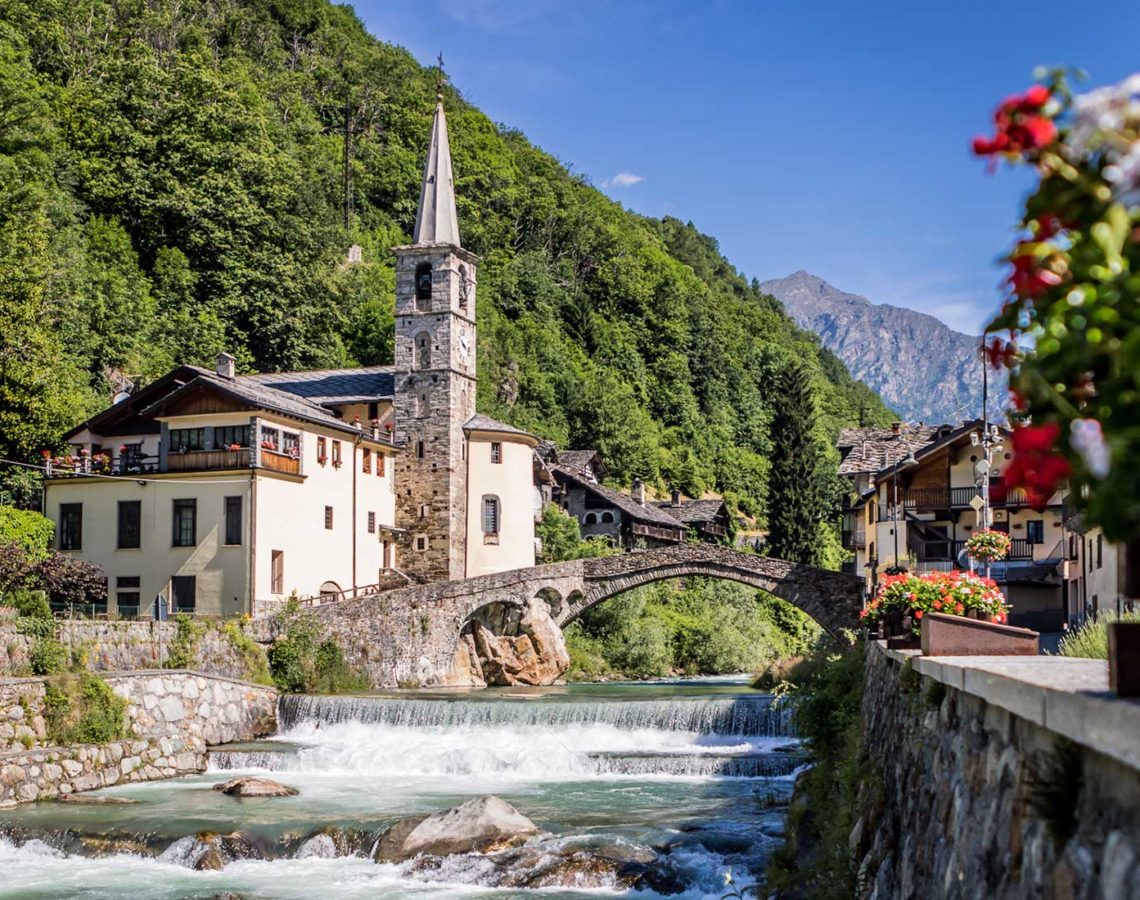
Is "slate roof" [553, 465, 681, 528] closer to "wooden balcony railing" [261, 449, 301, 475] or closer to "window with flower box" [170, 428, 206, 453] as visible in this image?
"wooden balcony railing" [261, 449, 301, 475]

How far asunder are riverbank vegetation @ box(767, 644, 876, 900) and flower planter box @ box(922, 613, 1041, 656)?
1.89 metres

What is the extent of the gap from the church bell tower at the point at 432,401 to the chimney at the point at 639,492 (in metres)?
27.7

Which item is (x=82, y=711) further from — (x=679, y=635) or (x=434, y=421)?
(x=679, y=635)

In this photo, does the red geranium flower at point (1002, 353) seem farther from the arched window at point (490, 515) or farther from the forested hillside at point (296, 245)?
the arched window at point (490, 515)

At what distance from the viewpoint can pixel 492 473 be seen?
5359 cm

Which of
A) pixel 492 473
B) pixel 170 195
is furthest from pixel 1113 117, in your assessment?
pixel 170 195

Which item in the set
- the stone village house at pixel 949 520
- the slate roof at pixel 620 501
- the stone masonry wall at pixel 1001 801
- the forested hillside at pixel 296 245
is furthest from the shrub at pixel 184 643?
the slate roof at pixel 620 501

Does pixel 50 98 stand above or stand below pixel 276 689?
above

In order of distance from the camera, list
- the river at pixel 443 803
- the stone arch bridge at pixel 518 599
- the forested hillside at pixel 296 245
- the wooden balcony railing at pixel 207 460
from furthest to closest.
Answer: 1. the forested hillside at pixel 296 245
2. the stone arch bridge at pixel 518 599
3. the wooden balcony railing at pixel 207 460
4. the river at pixel 443 803

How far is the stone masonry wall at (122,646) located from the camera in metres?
26.8

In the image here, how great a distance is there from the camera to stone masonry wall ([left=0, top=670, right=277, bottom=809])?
2398 centimetres

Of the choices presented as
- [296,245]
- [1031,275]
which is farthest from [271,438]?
[1031,275]

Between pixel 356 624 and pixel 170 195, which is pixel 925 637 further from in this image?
pixel 170 195

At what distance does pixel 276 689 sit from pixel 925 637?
28568 mm
